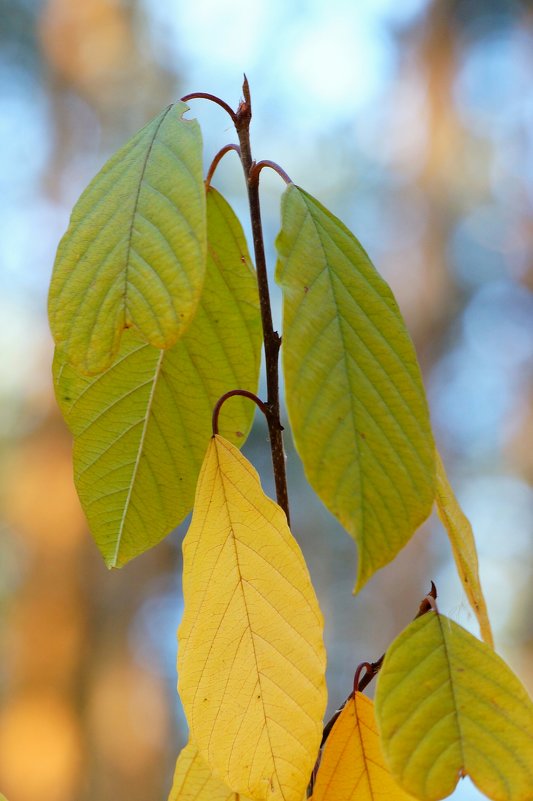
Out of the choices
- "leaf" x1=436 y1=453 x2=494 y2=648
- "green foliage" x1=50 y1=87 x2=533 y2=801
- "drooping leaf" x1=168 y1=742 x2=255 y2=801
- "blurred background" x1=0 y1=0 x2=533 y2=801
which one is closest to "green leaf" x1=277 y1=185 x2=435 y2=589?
"green foliage" x1=50 y1=87 x2=533 y2=801

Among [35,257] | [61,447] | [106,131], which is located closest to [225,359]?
[61,447]

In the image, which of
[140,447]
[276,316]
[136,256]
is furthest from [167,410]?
[276,316]

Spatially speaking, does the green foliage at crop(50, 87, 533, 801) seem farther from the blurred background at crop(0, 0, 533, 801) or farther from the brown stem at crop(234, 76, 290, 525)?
the blurred background at crop(0, 0, 533, 801)

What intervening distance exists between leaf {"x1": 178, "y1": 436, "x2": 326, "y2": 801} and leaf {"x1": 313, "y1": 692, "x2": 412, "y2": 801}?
0.06 meters

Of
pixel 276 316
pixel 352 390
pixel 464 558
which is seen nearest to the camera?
pixel 352 390

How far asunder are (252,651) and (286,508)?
4.2 inches

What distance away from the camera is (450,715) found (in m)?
0.38

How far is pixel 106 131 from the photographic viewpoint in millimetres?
4758

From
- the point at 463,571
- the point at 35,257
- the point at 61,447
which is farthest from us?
the point at 35,257

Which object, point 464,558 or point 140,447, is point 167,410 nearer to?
point 140,447

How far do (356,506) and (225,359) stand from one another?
21 centimetres

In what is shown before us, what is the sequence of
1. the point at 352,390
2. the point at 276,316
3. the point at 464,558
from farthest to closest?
the point at 276,316 → the point at 464,558 → the point at 352,390

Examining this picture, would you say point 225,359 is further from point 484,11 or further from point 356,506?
point 484,11

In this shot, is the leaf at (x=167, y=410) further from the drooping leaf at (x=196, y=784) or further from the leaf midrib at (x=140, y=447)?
the drooping leaf at (x=196, y=784)
